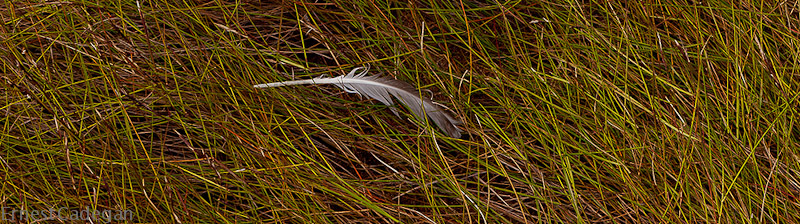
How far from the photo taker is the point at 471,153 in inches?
58.6

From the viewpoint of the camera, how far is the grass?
1.42m

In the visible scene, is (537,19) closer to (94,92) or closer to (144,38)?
(144,38)

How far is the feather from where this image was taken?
142 centimetres

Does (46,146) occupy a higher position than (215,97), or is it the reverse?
(215,97)

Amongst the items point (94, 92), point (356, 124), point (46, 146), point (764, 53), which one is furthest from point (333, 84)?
point (764, 53)

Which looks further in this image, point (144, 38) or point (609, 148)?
point (144, 38)

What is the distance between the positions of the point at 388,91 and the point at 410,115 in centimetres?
9

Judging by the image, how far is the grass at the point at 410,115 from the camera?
1.42 metres

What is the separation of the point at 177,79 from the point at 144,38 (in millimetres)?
157

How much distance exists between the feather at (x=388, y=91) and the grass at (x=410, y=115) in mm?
34

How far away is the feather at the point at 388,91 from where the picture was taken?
1420 millimetres

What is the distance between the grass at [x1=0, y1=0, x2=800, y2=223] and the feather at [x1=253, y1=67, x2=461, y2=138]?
0.03m

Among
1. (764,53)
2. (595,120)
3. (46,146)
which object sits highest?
(764,53)

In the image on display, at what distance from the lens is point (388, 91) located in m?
1.43
